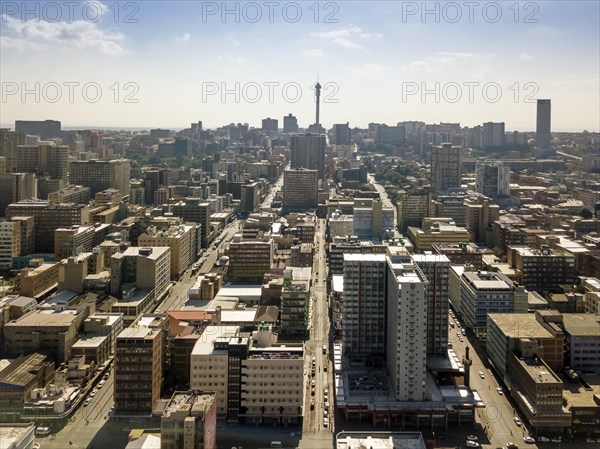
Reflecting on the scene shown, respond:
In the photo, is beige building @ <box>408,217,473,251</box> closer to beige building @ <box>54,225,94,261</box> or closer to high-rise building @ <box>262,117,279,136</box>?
beige building @ <box>54,225,94,261</box>

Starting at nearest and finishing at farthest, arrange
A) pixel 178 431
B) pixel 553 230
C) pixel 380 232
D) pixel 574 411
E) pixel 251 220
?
pixel 178 431 → pixel 574 411 → pixel 380 232 → pixel 553 230 → pixel 251 220

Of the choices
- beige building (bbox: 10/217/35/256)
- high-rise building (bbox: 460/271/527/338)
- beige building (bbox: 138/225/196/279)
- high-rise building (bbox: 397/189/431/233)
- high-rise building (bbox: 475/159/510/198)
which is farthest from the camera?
high-rise building (bbox: 475/159/510/198)

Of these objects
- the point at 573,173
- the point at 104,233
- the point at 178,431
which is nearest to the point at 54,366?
the point at 178,431

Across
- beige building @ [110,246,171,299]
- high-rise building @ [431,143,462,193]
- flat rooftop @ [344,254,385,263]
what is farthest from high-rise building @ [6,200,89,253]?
high-rise building @ [431,143,462,193]

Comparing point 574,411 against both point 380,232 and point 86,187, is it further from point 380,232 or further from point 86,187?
point 86,187

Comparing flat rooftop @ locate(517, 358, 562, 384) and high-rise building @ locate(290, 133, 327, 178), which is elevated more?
high-rise building @ locate(290, 133, 327, 178)

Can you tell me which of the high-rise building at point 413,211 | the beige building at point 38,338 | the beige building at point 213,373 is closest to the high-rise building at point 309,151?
the high-rise building at point 413,211
